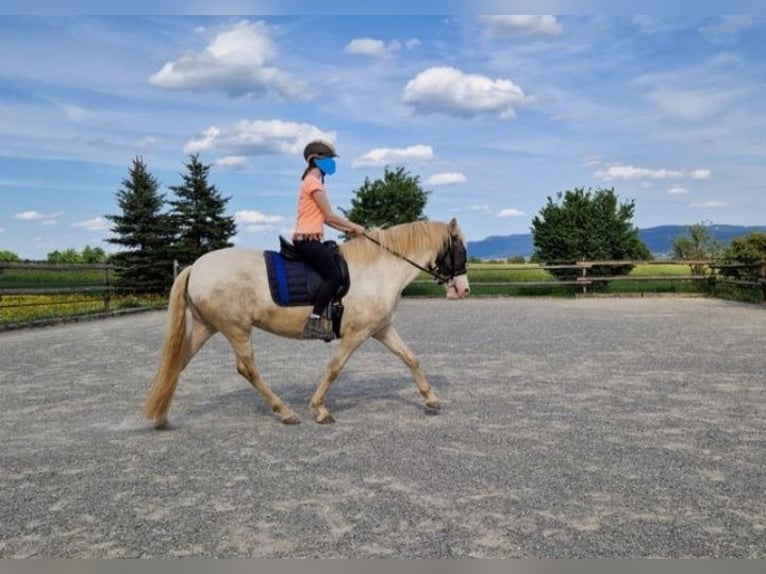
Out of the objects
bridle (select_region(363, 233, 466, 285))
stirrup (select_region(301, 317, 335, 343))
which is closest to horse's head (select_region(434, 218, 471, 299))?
bridle (select_region(363, 233, 466, 285))

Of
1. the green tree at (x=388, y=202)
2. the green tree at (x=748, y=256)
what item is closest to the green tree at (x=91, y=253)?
the green tree at (x=388, y=202)

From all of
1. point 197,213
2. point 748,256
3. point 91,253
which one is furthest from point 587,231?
point 91,253

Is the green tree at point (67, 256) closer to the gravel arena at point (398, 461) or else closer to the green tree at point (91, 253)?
the green tree at point (91, 253)

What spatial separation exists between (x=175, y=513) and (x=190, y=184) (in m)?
23.6

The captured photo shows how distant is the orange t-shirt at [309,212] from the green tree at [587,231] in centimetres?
1994

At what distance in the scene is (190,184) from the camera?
25.3m

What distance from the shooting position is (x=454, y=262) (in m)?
5.65

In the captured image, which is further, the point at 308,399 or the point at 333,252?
the point at 308,399

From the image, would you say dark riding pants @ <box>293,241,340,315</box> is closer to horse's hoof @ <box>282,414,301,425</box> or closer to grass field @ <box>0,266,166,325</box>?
horse's hoof @ <box>282,414,301,425</box>

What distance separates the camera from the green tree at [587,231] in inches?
949

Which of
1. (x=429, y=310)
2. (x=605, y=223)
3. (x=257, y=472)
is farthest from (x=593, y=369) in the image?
(x=605, y=223)

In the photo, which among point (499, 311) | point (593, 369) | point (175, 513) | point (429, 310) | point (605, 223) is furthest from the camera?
point (605, 223)

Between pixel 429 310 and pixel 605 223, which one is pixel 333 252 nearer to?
pixel 429 310

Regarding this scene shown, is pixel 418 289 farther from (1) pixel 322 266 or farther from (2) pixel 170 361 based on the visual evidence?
(2) pixel 170 361
